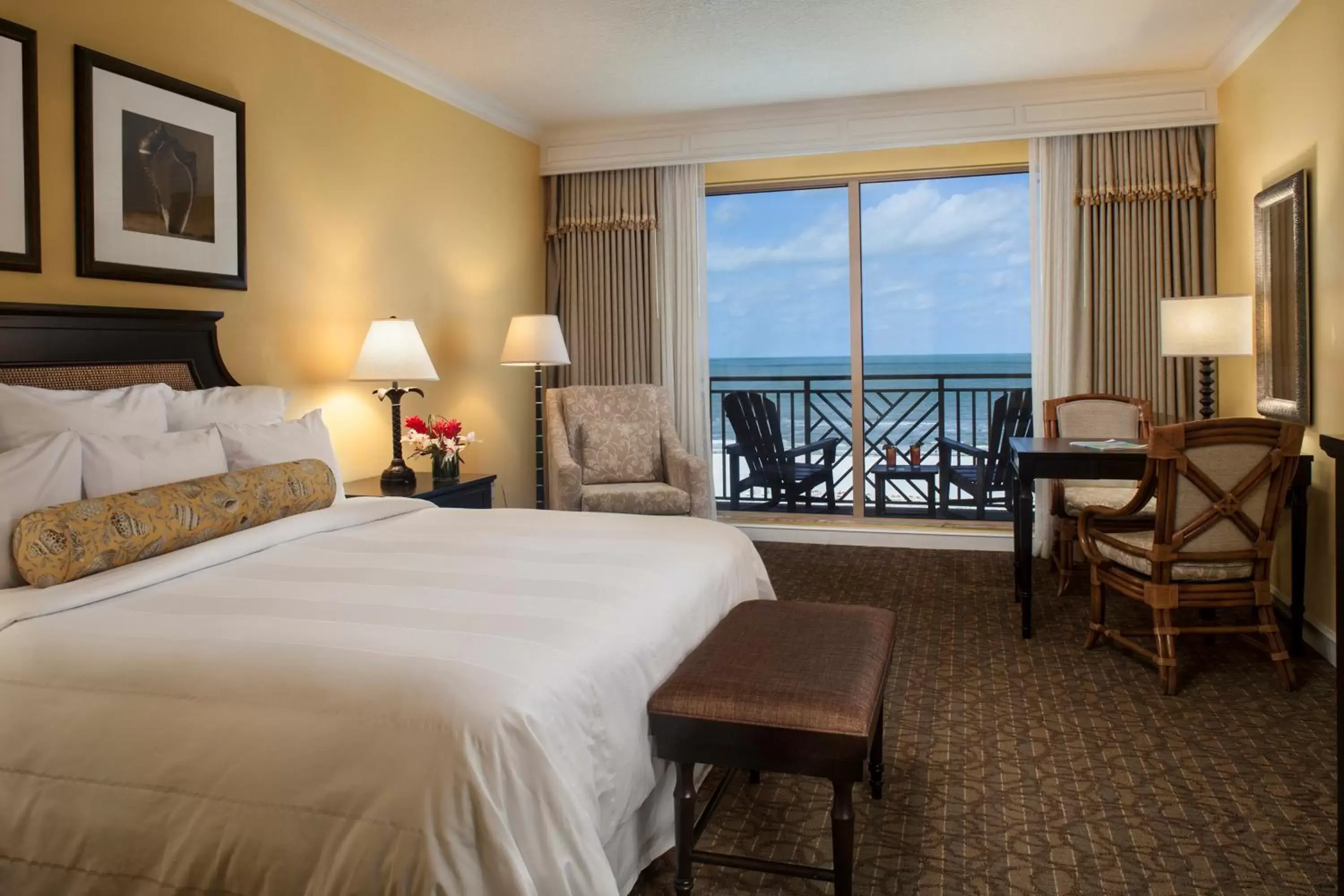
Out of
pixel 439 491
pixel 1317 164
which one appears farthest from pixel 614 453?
pixel 1317 164

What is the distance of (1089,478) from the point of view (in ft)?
12.4

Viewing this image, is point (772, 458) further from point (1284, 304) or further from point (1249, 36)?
point (1249, 36)

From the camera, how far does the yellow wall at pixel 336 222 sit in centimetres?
308

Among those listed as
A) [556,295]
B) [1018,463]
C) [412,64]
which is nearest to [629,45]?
[412,64]

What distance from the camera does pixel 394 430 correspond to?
4305 mm

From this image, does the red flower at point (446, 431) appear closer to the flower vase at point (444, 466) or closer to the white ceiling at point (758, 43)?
the flower vase at point (444, 466)

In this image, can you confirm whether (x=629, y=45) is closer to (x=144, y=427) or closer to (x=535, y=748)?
(x=144, y=427)

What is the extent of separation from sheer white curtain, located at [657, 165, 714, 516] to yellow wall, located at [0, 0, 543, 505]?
0.89 meters

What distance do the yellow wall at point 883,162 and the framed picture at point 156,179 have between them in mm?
3231

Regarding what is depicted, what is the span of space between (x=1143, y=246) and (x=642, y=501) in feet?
10.3

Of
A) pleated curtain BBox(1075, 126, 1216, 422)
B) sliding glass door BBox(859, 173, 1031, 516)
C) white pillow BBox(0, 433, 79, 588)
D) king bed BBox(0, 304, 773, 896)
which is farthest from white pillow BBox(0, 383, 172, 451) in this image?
pleated curtain BBox(1075, 126, 1216, 422)

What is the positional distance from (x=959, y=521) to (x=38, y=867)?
570cm

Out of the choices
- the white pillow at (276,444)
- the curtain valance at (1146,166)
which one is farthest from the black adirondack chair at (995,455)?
the white pillow at (276,444)

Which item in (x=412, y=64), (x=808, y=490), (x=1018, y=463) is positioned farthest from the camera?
(x=808, y=490)
